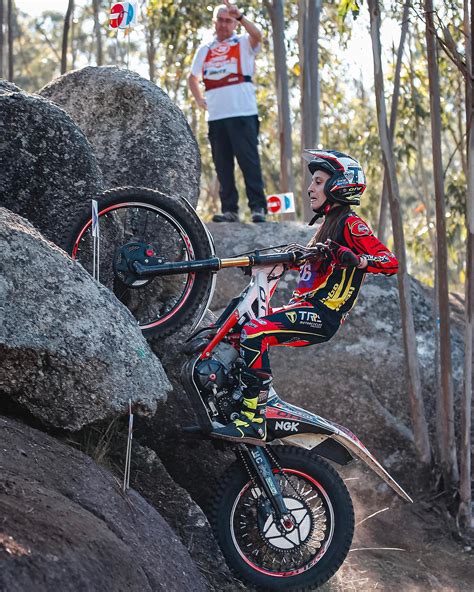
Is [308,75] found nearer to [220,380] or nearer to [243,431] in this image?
[220,380]

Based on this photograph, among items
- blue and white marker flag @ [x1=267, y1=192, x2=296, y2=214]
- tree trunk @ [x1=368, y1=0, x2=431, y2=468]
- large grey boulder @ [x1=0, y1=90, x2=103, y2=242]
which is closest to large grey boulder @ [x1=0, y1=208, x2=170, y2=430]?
large grey boulder @ [x1=0, y1=90, x2=103, y2=242]

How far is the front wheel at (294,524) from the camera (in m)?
5.64

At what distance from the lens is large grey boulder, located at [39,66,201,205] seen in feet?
24.5

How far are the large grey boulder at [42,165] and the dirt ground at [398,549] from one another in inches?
115

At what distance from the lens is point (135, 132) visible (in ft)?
25.0

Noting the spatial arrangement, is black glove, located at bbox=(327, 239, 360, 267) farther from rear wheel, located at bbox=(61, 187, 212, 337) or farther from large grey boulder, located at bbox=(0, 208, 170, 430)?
large grey boulder, located at bbox=(0, 208, 170, 430)

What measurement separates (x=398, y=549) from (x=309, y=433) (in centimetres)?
209

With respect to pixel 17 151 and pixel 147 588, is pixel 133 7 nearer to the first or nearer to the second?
pixel 17 151

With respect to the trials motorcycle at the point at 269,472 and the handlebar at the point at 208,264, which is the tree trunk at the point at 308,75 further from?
the trials motorcycle at the point at 269,472

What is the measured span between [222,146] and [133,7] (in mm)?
1666

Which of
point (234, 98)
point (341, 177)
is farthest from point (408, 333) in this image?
point (234, 98)

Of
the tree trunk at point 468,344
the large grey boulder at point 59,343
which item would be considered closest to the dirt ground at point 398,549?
the tree trunk at point 468,344

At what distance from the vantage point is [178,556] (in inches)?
199

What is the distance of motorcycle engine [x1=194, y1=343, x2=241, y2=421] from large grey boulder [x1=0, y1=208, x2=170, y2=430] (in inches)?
11.9
